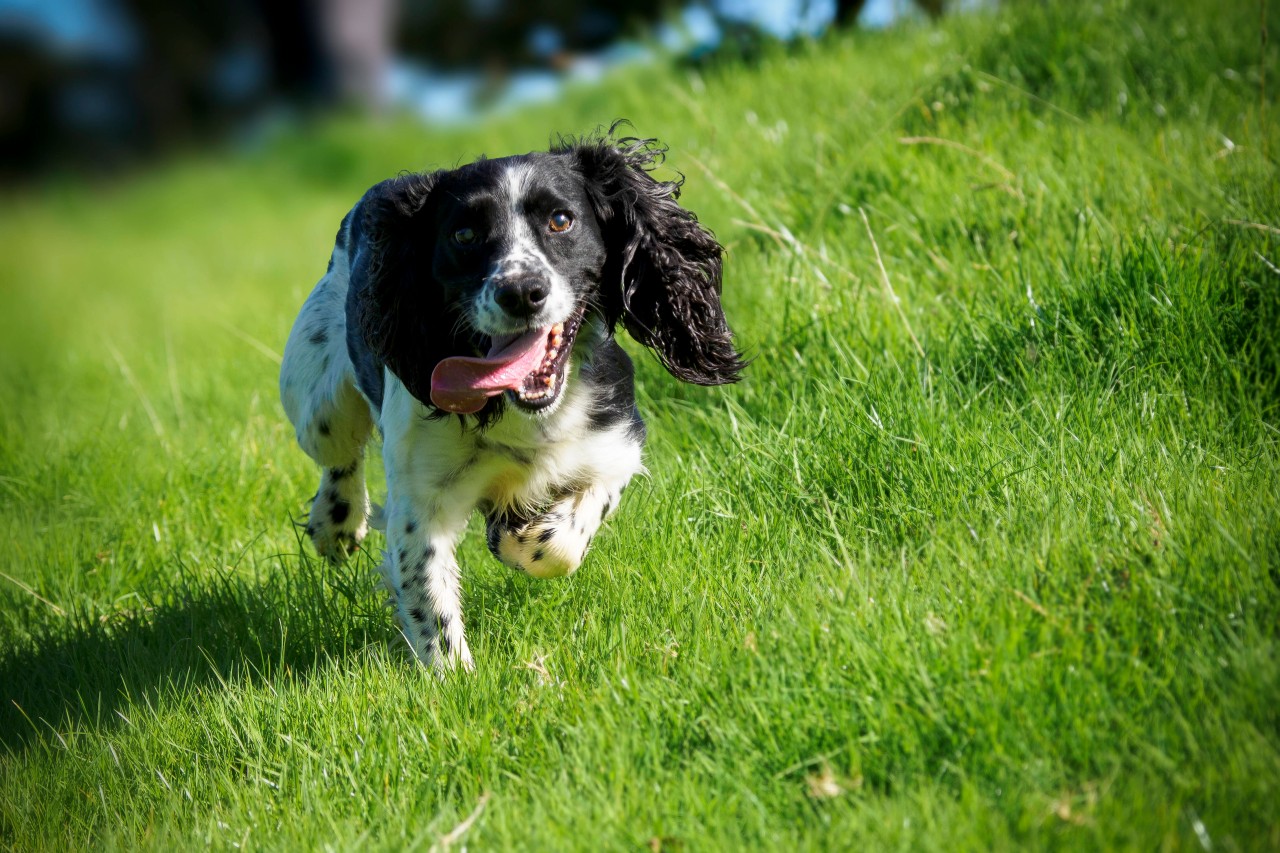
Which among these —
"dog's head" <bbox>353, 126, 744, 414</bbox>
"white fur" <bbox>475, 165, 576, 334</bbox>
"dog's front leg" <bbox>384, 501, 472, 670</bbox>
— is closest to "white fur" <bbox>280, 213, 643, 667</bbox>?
"dog's front leg" <bbox>384, 501, 472, 670</bbox>

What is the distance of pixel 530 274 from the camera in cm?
313

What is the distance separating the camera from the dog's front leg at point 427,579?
333 centimetres

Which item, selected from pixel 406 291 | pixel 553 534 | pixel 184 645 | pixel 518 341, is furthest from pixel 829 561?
pixel 184 645

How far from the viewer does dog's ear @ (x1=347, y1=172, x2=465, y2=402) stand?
353cm

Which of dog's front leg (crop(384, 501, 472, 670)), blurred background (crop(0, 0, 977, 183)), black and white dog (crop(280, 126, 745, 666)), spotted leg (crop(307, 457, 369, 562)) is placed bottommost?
spotted leg (crop(307, 457, 369, 562))

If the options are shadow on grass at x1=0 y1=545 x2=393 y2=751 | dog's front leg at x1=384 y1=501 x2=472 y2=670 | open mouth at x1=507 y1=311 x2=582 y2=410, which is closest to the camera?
open mouth at x1=507 y1=311 x2=582 y2=410

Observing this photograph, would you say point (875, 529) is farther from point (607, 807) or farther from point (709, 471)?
point (607, 807)

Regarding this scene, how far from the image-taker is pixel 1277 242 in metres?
3.85

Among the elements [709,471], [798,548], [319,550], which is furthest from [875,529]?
[319,550]

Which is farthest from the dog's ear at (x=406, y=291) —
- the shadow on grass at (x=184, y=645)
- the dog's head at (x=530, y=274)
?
the shadow on grass at (x=184, y=645)

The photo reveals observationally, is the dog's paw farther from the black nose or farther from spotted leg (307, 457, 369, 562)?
spotted leg (307, 457, 369, 562)

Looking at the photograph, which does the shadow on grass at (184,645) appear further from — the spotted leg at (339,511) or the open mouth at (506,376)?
the open mouth at (506,376)

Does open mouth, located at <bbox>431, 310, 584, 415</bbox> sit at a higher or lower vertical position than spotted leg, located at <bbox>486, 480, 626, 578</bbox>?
higher

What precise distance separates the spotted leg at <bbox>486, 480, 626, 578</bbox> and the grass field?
0.38 ft
